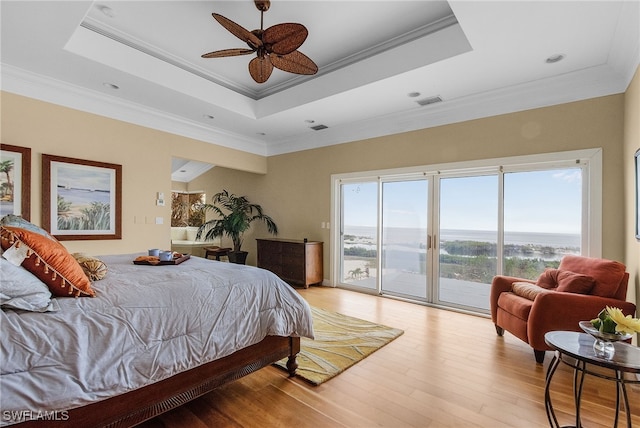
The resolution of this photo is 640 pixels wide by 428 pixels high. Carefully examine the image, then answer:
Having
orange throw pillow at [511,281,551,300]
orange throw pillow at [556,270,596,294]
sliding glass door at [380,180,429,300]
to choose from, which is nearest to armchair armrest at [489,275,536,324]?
orange throw pillow at [511,281,551,300]

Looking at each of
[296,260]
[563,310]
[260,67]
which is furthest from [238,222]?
[563,310]

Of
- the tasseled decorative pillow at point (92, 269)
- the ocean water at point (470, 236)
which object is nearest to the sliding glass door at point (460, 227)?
the ocean water at point (470, 236)

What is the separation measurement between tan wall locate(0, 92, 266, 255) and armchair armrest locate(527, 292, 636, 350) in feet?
15.8

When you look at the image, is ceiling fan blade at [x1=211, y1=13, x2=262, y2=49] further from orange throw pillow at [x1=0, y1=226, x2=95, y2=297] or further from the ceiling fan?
orange throw pillow at [x1=0, y1=226, x2=95, y2=297]

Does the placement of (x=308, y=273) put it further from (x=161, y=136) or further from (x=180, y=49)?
(x=180, y=49)

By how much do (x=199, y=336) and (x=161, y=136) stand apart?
13.0 feet

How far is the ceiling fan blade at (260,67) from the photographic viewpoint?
278cm

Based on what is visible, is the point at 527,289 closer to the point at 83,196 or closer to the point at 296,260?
the point at 296,260

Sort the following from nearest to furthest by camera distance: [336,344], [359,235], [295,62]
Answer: [295,62]
[336,344]
[359,235]

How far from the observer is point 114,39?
322 centimetres

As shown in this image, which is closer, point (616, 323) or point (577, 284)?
point (616, 323)

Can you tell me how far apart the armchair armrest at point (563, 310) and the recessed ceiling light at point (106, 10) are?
4.64 metres

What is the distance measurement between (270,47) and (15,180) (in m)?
3.28

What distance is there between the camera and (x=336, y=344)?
9.70 feet
